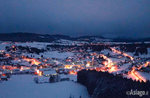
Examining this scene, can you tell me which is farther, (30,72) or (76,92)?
(30,72)

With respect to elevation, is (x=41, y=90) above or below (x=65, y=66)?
above

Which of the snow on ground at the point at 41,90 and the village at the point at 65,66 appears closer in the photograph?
the snow on ground at the point at 41,90

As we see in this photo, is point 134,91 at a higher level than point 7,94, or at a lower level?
higher

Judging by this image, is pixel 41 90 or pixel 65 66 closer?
pixel 41 90

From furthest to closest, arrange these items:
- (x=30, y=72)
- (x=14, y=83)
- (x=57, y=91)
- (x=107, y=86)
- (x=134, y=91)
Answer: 1. (x=30, y=72)
2. (x=14, y=83)
3. (x=57, y=91)
4. (x=107, y=86)
5. (x=134, y=91)

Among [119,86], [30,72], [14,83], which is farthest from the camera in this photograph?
[30,72]

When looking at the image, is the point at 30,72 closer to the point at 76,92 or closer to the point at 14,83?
the point at 14,83

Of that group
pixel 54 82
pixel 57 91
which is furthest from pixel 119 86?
pixel 54 82

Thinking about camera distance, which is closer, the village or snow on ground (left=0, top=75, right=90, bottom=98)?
snow on ground (left=0, top=75, right=90, bottom=98)
